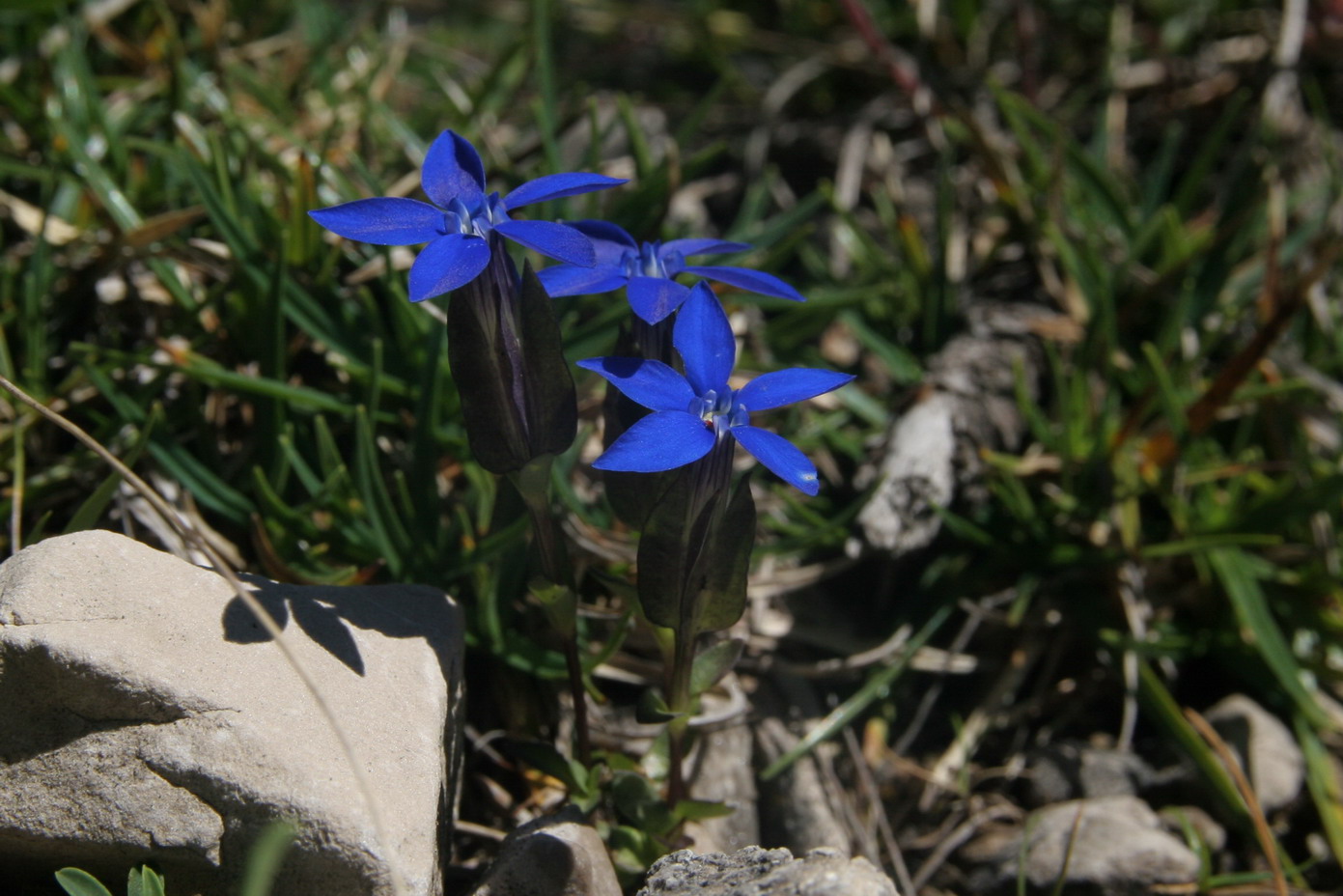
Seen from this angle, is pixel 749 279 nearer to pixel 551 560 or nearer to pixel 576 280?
pixel 576 280

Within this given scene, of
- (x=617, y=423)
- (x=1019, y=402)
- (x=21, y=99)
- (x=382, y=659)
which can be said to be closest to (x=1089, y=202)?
(x=1019, y=402)

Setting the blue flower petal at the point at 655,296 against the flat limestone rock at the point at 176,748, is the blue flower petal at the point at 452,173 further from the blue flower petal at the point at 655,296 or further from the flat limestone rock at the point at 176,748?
the flat limestone rock at the point at 176,748

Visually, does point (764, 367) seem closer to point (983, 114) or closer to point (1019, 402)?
point (1019, 402)

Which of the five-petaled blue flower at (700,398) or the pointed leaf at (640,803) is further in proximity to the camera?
the pointed leaf at (640,803)

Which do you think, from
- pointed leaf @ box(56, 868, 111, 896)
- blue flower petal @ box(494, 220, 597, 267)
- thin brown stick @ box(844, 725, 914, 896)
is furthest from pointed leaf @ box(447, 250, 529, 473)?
thin brown stick @ box(844, 725, 914, 896)

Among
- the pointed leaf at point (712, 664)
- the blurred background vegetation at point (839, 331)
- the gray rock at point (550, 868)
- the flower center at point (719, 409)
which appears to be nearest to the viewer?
the flower center at point (719, 409)

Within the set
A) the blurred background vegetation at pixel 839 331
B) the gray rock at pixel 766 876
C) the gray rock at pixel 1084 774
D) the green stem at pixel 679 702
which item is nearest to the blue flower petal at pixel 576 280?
the green stem at pixel 679 702

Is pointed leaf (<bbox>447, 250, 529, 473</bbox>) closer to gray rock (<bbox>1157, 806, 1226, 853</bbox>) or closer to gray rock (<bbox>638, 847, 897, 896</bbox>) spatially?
gray rock (<bbox>638, 847, 897, 896</bbox>)
